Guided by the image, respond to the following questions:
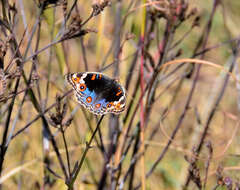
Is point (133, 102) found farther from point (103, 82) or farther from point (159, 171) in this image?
point (159, 171)

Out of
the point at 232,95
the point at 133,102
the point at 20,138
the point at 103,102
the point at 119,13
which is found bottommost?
the point at 232,95

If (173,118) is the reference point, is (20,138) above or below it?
above

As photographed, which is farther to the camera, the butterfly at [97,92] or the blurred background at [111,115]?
the butterfly at [97,92]

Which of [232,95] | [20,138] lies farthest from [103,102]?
[232,95]

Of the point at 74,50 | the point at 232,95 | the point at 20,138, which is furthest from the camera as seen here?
the point at 74,50

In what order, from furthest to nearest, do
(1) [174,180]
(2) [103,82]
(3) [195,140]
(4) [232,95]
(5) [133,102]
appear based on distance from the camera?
(4) [232,95] → (1) [174,180] → (3) [195,140] → (5) [133,102] → (2) [103,82]

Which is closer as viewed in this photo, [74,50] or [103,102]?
[103,102]
